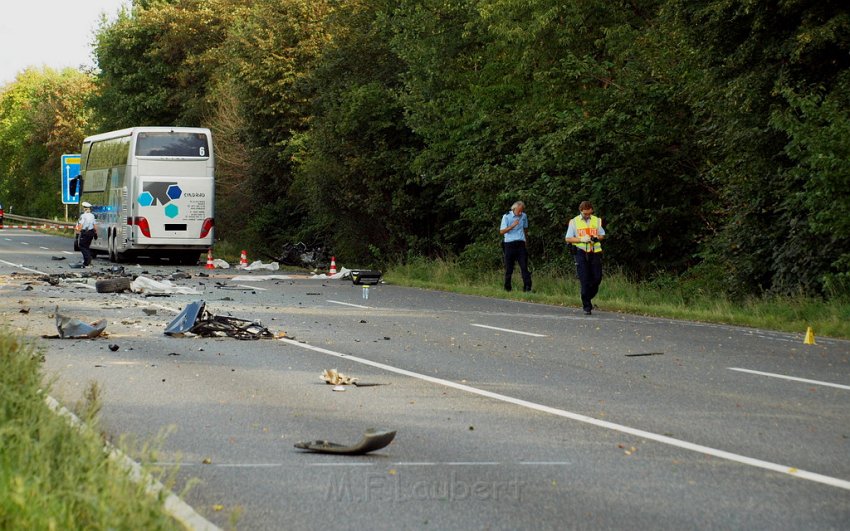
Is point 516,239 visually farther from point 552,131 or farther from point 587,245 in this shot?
point 587,245

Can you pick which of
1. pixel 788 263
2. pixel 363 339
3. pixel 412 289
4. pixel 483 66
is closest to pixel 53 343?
pixel 363 339

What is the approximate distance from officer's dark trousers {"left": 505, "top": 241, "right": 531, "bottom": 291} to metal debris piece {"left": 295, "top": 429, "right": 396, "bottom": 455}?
17.7m

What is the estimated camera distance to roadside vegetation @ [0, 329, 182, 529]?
15.5 feet

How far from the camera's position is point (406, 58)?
34469 mm

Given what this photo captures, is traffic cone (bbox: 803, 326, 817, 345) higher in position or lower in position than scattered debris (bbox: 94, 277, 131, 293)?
higher

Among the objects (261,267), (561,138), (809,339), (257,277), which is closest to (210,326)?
(809,339)

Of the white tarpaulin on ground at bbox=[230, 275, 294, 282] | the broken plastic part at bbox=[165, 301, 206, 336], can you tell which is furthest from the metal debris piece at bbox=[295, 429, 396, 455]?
the white tarpaulin on ground at bbox=[230, 275, 294, 282]

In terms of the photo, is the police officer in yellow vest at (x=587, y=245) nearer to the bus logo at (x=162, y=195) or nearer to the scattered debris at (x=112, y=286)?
the scattered debris at (x=112, y=286)

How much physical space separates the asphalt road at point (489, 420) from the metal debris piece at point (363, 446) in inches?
4.5

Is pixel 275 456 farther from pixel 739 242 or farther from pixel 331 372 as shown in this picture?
pixel 739 242

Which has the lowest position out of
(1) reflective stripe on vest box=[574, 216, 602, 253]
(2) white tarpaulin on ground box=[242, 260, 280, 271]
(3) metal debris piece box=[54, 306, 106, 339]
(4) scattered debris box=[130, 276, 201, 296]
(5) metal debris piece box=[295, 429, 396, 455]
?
(2) white tarpaulin on ground box=[242, 260, 280, 271]

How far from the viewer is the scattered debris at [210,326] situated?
15.7 m

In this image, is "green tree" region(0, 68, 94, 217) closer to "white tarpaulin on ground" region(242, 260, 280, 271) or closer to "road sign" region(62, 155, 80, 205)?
"road sign" region(62, 155, 80, 205)

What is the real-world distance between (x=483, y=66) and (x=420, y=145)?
5.35 metres
